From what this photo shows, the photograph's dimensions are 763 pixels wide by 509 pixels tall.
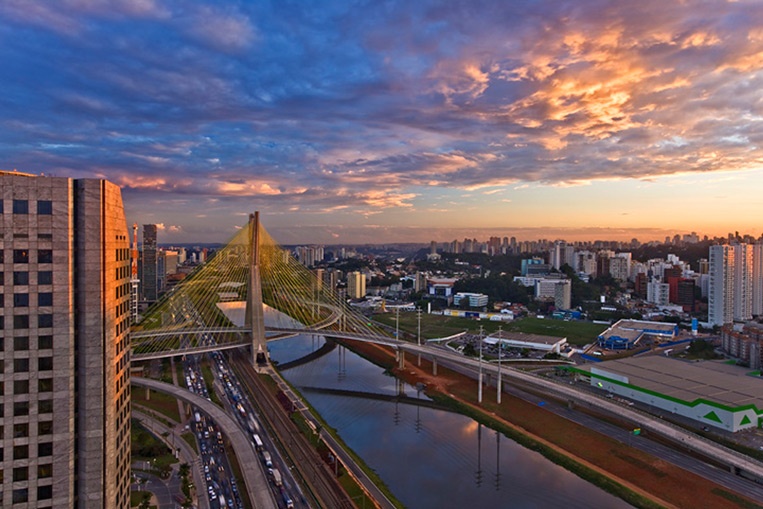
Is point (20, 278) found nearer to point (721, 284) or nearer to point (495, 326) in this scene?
point (495, 326)

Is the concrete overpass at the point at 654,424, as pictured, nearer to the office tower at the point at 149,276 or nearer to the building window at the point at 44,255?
the building window at the point at 44,255

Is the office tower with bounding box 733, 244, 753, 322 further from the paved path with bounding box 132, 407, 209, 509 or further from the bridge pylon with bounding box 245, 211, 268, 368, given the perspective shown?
the paved path with bounding box 132, 407, 209, 509

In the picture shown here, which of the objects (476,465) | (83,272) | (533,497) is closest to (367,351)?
(476,465)

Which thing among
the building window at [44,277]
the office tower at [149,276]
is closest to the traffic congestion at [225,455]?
the building window at [44,277]

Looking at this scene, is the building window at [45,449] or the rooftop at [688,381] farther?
the rooftop at [688,381]

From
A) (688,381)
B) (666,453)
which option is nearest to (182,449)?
(666,453)
